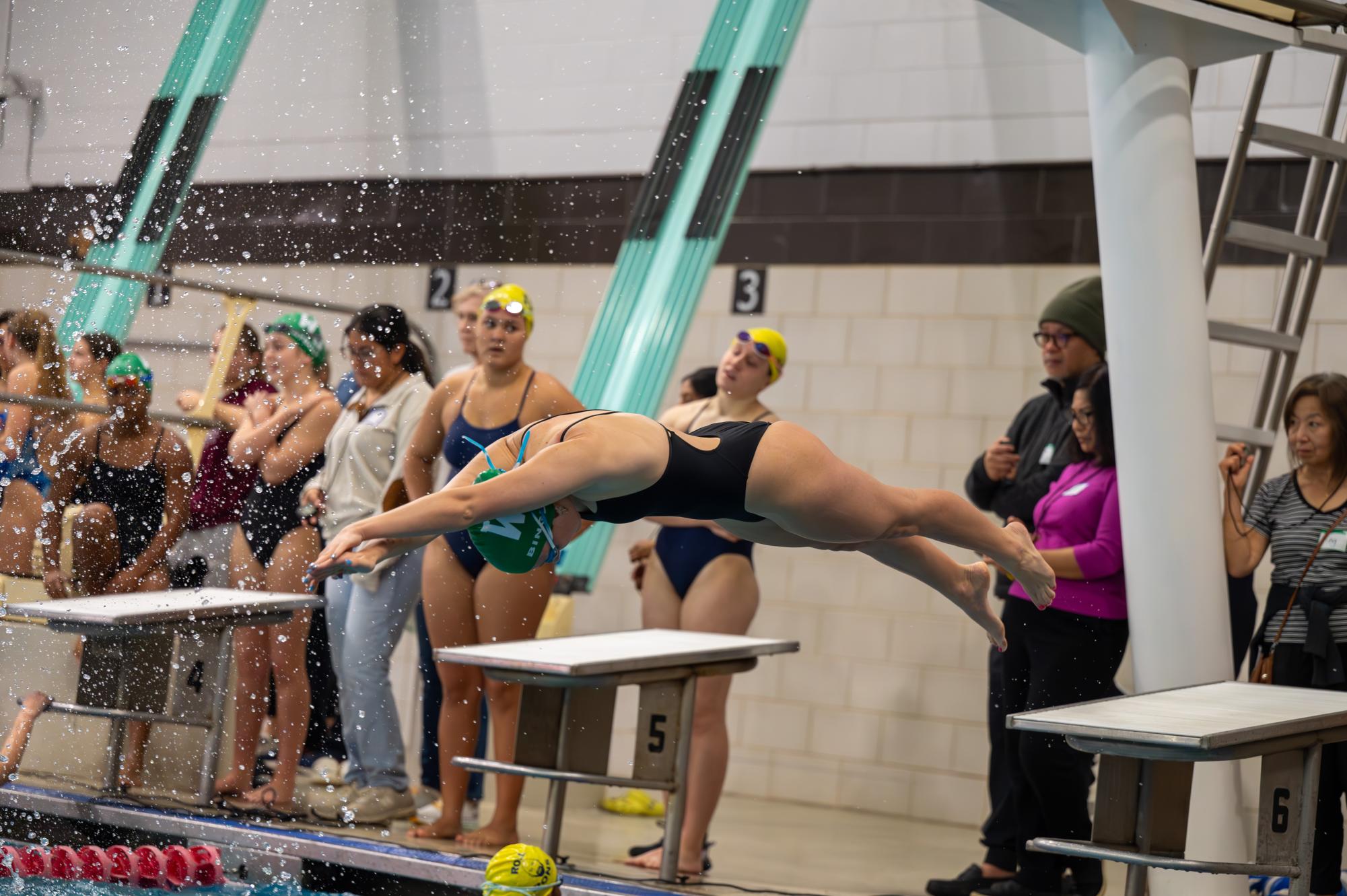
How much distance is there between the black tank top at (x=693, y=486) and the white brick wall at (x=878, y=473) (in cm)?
326

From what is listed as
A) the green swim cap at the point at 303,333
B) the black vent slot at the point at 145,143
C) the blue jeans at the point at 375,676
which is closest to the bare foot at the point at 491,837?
the blue jeans at the point at 375,676

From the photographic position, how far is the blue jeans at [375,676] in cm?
482

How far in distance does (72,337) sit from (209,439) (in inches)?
51.4

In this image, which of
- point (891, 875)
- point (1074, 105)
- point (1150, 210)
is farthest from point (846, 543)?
point (1074, 105)

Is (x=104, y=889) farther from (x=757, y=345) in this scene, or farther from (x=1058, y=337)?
(x=1058, y=337)

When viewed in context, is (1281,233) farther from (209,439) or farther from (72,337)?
(72,337)

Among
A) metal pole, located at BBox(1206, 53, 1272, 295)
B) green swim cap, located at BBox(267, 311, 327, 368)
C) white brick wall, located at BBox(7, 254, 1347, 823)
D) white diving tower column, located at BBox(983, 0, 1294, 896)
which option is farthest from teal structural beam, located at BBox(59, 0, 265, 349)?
metal pole, located at BBox(1206, 53, 1272, 295)

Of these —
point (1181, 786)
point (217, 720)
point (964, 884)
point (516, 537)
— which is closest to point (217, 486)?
point (217, 720)

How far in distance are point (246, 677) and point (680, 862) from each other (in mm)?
1816

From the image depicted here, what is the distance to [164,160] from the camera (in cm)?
636

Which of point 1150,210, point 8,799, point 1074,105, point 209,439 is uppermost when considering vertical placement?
point 1074,105

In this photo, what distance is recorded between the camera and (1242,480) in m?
4.49

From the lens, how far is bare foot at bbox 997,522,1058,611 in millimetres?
3504

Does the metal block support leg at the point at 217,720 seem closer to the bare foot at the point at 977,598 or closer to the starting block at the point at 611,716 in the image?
the starting block at the point at 611,716
